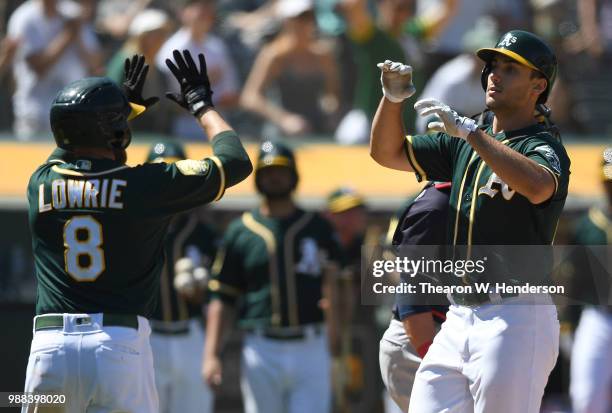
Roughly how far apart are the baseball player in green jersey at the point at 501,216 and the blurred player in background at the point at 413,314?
1.18 feet

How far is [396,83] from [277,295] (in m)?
3.15

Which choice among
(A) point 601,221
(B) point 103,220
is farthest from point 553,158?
(A) point 601,221

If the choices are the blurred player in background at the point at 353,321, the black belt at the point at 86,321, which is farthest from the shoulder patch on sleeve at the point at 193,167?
the blurred player in background at the point at 353,321

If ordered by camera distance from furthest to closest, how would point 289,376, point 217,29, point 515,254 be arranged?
point 217,29
point 289,376
point 515,254

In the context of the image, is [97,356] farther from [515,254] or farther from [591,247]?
[591,247]

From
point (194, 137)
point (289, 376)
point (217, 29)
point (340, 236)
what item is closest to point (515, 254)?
point (289, 376)

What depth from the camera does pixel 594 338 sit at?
345 inches

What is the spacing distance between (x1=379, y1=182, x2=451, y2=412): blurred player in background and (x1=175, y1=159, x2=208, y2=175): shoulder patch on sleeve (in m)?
0.99

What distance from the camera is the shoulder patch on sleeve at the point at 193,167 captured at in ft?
16.1

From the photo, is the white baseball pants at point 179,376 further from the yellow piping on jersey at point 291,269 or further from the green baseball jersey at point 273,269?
the yellow piping on jersey at point 291,269

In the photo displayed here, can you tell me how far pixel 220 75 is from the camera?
33.6ft

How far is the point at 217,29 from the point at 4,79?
1.81m

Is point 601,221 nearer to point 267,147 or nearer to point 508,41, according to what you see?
point 267,147

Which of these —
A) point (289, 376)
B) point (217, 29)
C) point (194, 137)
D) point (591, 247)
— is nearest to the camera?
point (289, 376)
